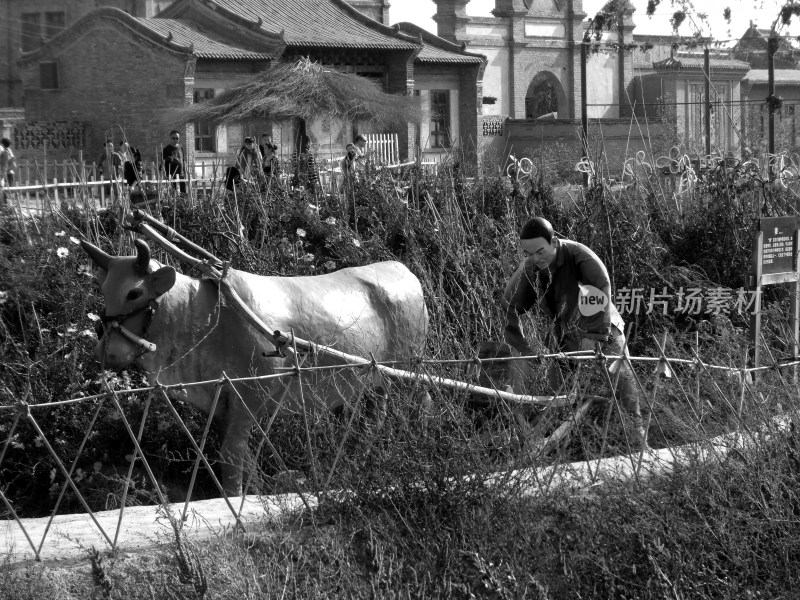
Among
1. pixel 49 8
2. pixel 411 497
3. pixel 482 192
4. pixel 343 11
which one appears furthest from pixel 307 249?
pixel 49 8

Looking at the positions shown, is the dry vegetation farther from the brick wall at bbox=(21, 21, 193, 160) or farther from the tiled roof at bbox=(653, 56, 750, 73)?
the tiled roof at bbox=(653, 56, 750, 73)

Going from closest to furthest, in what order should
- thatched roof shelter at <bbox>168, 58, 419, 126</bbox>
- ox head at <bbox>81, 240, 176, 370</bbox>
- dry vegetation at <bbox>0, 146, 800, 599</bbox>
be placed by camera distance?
1. dry vegetation at <bbox>0, 146, 800, 599</bbox>
2. ox head at <bbox>81, 240, 176, 370</bbox>
3. thatched roof shelter at <bbox>168, 58, 419, 126</bbox>

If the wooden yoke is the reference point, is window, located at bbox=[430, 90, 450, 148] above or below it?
above

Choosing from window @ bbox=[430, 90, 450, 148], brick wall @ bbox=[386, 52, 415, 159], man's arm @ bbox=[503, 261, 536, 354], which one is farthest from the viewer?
window @ bbox=[430, 90, 450, 148]

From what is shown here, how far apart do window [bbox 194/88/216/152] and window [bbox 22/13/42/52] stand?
34.1 ft

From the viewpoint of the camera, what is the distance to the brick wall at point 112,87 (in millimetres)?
27844

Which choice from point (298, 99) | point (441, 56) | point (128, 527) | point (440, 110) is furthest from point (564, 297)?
point (440, 110)

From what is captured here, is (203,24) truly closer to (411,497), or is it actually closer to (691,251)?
(691,251)

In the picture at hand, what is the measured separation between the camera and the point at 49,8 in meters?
37.1

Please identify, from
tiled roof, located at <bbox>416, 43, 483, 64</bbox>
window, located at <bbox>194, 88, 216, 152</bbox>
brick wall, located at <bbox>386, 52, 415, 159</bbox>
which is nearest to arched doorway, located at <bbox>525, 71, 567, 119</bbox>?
tiled roof, located at <bbox>416, 43, 483, 64</bbox>

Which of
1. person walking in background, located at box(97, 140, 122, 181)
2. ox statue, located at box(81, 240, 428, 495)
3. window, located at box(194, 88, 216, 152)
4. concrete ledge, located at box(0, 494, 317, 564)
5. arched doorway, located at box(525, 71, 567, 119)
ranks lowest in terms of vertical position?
concrete ledge, located at box(0, 494, 317, 564)

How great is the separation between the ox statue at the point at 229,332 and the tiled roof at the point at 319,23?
2331cm

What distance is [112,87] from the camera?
2920cm

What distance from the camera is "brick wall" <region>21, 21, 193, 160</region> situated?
2784 centimetres
